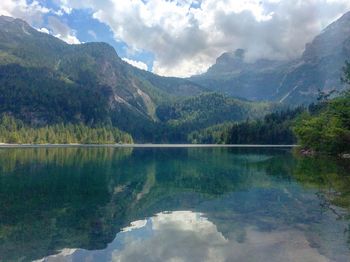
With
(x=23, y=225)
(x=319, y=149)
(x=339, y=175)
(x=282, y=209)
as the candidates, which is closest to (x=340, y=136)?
(x=319, y=149)

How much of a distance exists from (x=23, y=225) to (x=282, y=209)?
20.5 meters

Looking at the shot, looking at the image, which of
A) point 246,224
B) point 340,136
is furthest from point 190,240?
point 340,136

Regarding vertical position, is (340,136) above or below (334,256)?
above

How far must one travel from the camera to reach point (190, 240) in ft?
80.2

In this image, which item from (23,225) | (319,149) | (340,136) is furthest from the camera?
(319,149)

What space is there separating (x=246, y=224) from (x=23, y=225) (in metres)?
15.3

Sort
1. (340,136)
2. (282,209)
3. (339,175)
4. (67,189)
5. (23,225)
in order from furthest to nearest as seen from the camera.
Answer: (340,136)
(339,175)
(67,189)
(282,209)
(23,225)

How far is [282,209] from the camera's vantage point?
113 feet

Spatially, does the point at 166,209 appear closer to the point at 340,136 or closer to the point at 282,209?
the point at 282,209

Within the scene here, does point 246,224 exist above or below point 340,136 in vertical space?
below

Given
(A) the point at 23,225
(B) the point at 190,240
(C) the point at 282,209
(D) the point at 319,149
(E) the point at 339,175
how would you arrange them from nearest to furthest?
(B) the point at 190,240 < (A) the point at 23,225 < (C) the point at 282,209 < (E) the point at 339,175 < (D) the point at 319,149

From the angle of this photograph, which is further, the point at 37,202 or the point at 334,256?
the point at 37,202

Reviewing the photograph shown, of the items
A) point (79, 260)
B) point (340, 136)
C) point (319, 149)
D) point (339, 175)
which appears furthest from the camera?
point (319, 149)

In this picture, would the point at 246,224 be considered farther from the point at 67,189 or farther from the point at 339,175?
the point at 339,175
